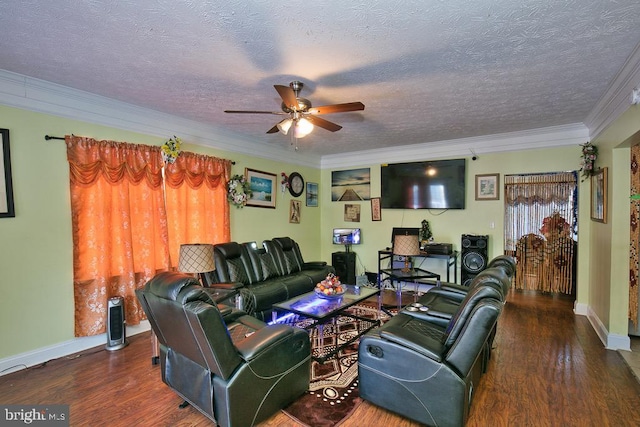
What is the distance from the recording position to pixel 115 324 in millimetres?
3135

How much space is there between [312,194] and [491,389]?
4.69 m

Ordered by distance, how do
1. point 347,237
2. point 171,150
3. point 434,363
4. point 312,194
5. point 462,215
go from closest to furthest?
point 434,363, point 171,150, point 462,215, point 347,237, point 312,194

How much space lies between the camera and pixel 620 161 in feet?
10.3

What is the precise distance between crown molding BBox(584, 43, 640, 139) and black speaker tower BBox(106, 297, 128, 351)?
505 centimetres

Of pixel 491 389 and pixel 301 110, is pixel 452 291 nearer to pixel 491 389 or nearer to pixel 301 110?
pixel 491 389

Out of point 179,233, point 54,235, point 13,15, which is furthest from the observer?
point 179,233

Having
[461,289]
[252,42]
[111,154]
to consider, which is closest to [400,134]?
[461,289]

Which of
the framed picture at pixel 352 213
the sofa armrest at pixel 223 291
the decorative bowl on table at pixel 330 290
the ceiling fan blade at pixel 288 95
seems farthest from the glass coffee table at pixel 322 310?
the framed picture at pixel 352 213

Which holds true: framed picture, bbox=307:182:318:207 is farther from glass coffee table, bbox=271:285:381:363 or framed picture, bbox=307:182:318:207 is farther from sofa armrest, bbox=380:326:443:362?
sofa armrest, bbox=380:326:443:362

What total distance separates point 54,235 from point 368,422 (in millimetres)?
3331

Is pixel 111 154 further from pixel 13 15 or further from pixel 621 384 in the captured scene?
pixel 621 384

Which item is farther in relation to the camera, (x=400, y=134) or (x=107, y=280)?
(x=400, y=134)

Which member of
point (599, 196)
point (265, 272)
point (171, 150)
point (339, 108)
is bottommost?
point (265, 272)

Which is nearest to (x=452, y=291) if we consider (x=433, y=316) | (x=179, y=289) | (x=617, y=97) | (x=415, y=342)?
(x=433, y=316)
